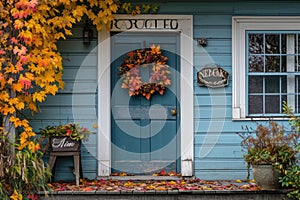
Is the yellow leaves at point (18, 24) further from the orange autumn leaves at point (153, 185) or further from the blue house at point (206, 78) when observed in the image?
the orange autumn leaves at point (153, 185)

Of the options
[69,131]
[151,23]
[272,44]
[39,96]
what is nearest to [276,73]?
[272,44]

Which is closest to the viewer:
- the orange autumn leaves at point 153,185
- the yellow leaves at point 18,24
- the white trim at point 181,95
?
the yellow leaves at point 18,24

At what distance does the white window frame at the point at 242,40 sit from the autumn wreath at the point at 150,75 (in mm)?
910

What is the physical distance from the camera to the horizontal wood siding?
718 cm

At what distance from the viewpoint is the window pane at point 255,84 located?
7.24 m

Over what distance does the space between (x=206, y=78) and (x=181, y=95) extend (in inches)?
16.0

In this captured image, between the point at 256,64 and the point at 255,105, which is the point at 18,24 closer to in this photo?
the point at 256,64

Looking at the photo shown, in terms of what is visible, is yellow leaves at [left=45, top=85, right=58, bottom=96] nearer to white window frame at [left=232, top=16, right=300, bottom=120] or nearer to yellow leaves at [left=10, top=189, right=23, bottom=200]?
yellow leaves at [left=10, top=189, right=23, bottom=200]

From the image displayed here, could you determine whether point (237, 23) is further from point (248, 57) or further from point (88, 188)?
point (88, 188)

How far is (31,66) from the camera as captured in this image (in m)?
6.45

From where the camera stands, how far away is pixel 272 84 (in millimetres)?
7250

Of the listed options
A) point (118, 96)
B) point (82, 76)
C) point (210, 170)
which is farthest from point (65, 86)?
point (210, 170)

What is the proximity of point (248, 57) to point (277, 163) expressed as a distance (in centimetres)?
168

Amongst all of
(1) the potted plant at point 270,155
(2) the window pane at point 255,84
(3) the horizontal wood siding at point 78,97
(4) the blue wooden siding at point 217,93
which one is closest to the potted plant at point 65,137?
(3) the horizontal wood siding at point 78,97
